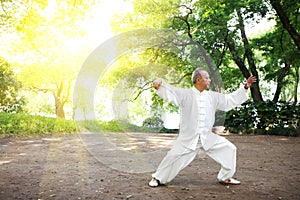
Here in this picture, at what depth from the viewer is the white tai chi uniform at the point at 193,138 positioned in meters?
4.65

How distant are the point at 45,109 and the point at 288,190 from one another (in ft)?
124

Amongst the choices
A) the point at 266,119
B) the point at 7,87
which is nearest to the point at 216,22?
the point at 266,119

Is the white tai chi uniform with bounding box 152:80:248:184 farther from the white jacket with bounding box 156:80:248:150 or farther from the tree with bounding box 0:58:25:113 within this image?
the tree with bounding box 0:58:25:113

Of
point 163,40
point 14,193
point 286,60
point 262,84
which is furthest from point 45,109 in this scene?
point 14,193

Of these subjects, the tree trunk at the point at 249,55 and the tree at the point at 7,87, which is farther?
the tree at the point at 7,87

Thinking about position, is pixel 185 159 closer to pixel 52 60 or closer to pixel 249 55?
pixel 249 55

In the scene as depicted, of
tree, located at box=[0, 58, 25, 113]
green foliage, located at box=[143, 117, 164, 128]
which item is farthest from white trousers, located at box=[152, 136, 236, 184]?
tree, located at box=[0, 58, 25, 113]

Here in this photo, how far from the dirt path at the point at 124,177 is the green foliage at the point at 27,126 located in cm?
450

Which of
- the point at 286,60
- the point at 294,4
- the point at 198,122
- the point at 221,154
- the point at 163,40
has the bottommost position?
the point at 221,154

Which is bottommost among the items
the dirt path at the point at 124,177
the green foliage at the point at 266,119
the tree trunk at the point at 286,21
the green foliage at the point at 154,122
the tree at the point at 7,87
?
the dirt path at the point at 124,177

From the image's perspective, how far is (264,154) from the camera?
8789 millimetres

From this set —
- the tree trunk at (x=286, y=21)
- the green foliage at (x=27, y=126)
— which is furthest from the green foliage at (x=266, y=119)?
the green foliage at (x=27, y=126)

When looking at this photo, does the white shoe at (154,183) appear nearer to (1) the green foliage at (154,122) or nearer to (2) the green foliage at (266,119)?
(1) the green foliage at (154,122)

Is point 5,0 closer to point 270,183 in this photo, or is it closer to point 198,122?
point 198,122
